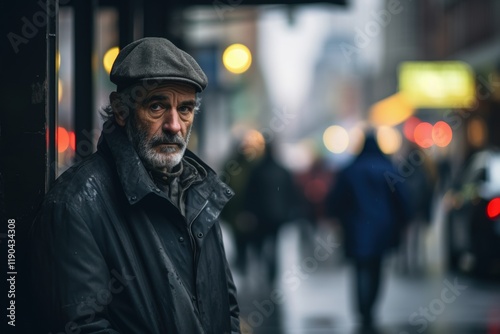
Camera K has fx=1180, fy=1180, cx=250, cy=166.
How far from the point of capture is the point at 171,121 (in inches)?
144

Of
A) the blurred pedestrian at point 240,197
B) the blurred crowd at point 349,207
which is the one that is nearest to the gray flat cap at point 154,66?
the blurred crowd at point 349,207

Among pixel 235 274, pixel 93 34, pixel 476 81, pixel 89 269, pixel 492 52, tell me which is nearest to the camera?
pixel 89 269

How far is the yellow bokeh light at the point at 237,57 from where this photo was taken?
2167 centimetres

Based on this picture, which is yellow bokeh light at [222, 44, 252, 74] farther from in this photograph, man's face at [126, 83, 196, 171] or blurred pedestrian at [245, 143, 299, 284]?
man's face at [126, 83, 196, 171]

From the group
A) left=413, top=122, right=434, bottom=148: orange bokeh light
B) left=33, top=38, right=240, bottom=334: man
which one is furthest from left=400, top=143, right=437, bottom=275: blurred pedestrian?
left=413, top=122, right=434, bottom=148: orange bokeh light

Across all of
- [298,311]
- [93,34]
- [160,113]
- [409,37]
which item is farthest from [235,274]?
[409,37]

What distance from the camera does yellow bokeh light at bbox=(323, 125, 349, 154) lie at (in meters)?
68.7

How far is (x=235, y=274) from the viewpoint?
17.8 metres

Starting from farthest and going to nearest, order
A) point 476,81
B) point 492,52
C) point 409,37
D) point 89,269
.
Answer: point 409,37, point 476,81, point 492,52, point 89,269

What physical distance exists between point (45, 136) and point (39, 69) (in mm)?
210

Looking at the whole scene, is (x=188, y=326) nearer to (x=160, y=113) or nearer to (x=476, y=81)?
(x=160, y=113)

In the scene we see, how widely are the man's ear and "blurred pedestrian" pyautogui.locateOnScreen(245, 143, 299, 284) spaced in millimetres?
12547

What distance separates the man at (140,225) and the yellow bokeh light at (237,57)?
58.6 feet

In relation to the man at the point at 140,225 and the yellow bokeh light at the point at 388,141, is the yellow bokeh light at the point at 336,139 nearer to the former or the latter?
the yellow bokeh light at the point at 388,141
